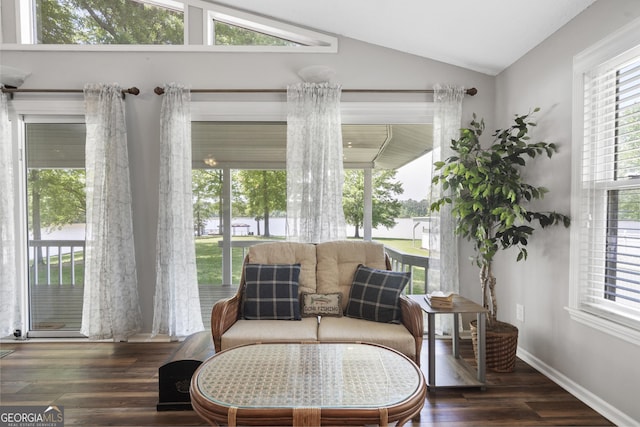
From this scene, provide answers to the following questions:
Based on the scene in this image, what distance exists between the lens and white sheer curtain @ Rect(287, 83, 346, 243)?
10.2ft

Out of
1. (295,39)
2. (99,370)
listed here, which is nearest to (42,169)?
(99,370)

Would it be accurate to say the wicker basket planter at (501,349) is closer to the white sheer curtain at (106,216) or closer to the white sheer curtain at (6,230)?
the white sheer curtain at (106,216)

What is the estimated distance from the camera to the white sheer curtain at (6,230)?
3150 millimetres

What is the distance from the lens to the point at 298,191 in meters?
3.16

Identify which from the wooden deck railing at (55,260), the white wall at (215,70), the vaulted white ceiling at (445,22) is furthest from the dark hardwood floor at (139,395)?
the vaulted white ceiling at (445,22)

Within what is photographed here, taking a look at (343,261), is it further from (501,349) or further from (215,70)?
(215,70)

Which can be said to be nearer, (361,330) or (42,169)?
(361,330)

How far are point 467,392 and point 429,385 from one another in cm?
26

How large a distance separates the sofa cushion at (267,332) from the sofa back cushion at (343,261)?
364 millimetres

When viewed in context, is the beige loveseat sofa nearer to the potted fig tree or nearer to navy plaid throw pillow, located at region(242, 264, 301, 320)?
navy plaid throw pillow, located at region(242, 264, 301, 320)

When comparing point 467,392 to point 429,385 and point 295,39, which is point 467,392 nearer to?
point 429,385

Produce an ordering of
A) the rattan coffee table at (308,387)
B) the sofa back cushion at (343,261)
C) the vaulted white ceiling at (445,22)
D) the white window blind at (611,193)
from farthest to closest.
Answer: the sofa back cushion at (343,261)
the vaulted white ceiling at (445,22)
the white window blind at (611,193)
the rattan coffee table at (308,387)

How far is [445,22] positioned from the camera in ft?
8.68

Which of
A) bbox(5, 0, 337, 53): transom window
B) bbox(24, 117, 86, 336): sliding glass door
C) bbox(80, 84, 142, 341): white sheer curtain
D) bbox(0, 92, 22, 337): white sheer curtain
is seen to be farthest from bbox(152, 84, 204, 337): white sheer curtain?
bbox(0, 92, 22, 337): white sheer curtain
